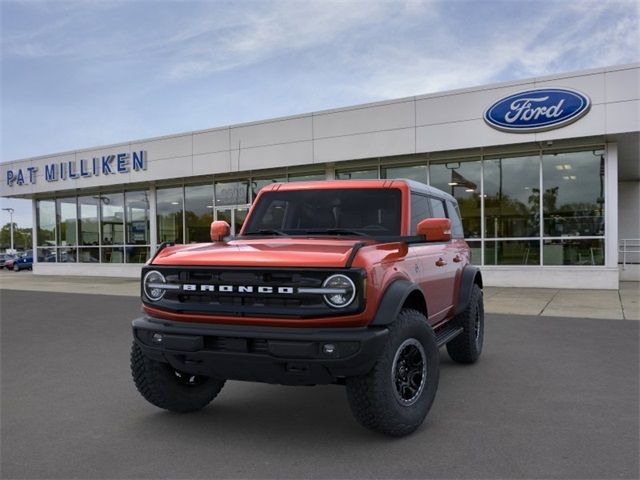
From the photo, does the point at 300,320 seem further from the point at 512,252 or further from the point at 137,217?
the point at 137,217

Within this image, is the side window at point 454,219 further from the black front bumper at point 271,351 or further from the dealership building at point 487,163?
the dealership building at point 487,163

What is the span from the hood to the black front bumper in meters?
0.42

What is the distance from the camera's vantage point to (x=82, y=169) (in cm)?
2262

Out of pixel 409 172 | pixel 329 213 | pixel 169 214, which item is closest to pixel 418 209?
pixel 329 213

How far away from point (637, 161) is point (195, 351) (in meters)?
17.6

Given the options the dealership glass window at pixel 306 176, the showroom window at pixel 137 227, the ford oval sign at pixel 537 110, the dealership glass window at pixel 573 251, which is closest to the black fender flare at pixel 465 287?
the ford oval sign at pixel 537 110

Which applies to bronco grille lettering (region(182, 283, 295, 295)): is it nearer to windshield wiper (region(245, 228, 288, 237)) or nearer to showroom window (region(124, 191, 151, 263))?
windshield wiper (region(245, 228, 288, 237))

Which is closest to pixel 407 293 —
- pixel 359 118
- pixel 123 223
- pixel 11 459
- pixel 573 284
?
pixel 11 459

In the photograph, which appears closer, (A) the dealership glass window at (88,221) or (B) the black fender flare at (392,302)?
(B) the black fender flare at (392,302)

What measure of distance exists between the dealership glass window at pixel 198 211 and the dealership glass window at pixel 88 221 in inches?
208

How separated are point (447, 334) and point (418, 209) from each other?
1222mm

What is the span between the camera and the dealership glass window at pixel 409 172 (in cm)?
1641


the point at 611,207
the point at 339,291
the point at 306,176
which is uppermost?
the point at 306,176

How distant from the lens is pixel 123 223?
74.7 feet
